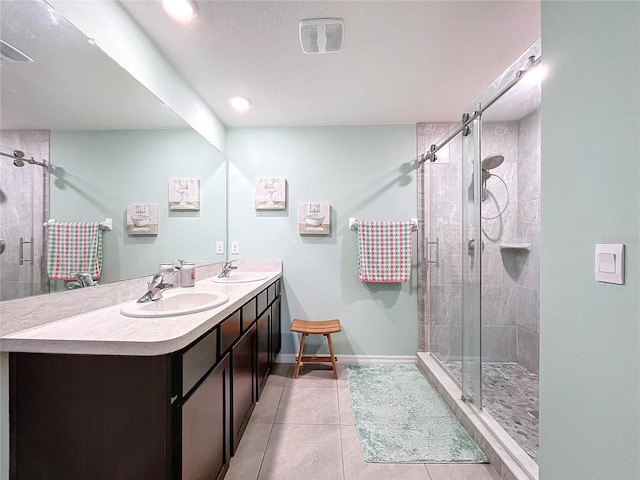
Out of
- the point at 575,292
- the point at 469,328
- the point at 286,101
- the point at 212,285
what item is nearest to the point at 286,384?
the point at 212,285

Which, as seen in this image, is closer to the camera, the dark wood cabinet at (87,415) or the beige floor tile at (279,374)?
the dark wood cabinet at (87,415)

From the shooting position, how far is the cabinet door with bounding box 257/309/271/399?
1.96m

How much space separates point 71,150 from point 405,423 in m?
2.26

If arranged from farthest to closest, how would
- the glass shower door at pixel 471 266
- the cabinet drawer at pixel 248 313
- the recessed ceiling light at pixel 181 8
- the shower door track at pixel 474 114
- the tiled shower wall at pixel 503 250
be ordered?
1. the tiled shower wall at pixel 503 250
2. the glass shower door at pixel 471 266
3. the cabinet drawer at pixel 248 313
4. the recessed ceiling light at pixel 181 8
5. the shower door track at pixel 474 114

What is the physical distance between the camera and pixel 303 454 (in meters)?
1.54

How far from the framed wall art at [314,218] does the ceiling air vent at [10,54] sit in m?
1.99

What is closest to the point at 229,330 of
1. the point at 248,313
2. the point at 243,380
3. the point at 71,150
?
the point at 248,313

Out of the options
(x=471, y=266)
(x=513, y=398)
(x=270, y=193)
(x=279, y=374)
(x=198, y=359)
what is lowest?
(x=279, y=374)

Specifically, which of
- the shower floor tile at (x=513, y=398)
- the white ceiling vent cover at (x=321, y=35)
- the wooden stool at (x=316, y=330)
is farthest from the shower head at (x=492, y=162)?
the wooden stool at (x=316, y=330)

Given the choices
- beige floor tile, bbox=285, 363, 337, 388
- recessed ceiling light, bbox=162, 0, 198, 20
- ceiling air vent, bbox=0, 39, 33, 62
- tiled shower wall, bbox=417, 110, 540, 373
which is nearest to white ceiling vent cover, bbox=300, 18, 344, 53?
recessed ceiling light, bbox=162, 0, 198, 20

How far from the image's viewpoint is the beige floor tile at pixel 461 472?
140 cm

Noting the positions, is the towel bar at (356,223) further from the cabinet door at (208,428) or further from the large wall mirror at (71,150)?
the cabinet door at (208,428)

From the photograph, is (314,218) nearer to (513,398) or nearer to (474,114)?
(474,114)

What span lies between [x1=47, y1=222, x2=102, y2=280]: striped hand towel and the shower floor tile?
220cm
